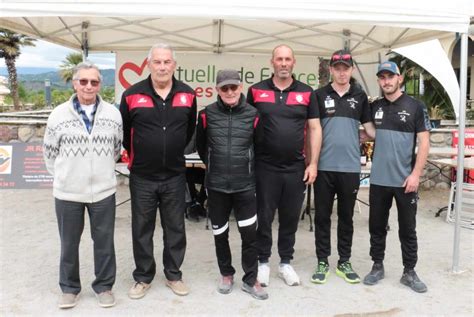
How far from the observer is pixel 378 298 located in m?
3.35

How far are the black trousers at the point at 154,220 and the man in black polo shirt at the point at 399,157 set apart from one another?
1483 mm

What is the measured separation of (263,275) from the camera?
355cm

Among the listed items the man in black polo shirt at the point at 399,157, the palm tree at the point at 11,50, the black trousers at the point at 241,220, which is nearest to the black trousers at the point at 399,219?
the man in black polo shirt at the point at 399,157

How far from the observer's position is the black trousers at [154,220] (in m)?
3.25

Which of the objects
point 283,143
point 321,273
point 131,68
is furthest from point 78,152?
point 131,68

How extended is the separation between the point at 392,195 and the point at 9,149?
5632mm

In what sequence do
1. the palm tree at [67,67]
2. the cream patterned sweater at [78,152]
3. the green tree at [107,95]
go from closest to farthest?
the cream patterned sweater at [78,152] < the green tree at [107,95] < the palm tree at [67,67]

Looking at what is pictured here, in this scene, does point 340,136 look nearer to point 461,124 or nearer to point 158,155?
point 461,124

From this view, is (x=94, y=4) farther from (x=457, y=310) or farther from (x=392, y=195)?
(x=457, y=310)

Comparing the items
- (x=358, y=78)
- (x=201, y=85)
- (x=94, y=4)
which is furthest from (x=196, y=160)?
(x=358, y=78)

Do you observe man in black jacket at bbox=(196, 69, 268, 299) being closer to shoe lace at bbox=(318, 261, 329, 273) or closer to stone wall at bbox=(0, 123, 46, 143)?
shoe lace at bbox=(318, 261, 329, 273)

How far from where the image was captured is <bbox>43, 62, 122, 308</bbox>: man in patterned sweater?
2965 millimetres

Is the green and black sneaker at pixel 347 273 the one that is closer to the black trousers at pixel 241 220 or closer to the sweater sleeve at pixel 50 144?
the black trousers at pixel 241 220

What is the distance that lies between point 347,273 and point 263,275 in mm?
684
